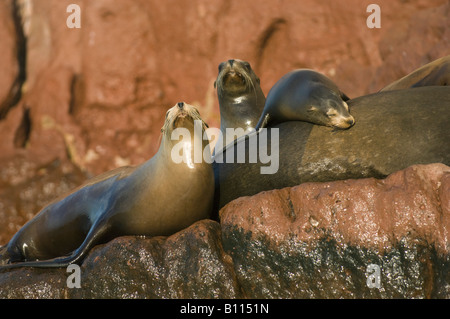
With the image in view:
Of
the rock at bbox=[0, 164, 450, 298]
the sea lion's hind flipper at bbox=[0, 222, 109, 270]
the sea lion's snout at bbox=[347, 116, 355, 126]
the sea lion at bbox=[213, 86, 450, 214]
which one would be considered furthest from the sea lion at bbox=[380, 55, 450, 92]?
the sea lion's hind flipper at bbox=[0, 222, 109, 270]

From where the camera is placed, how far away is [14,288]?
130 inches

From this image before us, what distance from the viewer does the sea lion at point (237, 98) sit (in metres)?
5.53

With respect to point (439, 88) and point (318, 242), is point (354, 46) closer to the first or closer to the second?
point (439, 88)

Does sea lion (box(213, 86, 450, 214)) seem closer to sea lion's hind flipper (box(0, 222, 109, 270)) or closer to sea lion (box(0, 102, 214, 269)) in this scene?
sea lion (box(0, 102, 214, 269))

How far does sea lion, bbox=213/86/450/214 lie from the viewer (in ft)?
10.7

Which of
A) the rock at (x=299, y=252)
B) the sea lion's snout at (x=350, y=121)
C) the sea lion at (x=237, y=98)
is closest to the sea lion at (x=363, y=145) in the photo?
the sea lion's snout at (x=350, y=121)

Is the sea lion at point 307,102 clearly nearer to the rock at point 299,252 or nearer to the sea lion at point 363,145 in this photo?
the sea lion at point 363,145

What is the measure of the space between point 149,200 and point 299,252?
1137mm

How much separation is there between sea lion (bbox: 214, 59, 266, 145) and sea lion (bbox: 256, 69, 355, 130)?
1467mm

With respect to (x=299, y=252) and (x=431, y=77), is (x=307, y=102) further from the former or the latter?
(x=431, y=77)

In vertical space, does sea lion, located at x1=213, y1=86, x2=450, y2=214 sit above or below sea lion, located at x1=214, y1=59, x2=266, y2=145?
below

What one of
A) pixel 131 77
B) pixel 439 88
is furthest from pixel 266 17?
pixel 439 88

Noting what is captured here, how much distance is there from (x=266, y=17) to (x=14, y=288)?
8326 millimetres

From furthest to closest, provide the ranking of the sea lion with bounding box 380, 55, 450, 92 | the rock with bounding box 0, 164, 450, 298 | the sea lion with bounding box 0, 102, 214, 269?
the sea lion with bounding box 380, 55, 450, 92, the sea lion with bounding box 0, 102, 214, 269, the rock with bounding box 0, 164, 450, 298
